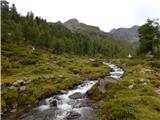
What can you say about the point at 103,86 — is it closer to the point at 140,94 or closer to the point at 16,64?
the point at 140,94

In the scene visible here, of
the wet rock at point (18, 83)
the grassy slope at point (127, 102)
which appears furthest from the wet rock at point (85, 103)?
the wet rock at point (18, 83)

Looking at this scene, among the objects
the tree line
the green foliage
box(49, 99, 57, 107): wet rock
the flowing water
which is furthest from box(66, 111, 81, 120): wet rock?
the tree line

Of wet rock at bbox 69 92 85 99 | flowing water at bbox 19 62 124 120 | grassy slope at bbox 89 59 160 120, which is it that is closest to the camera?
grassy slope at bbox 89 59 160 120

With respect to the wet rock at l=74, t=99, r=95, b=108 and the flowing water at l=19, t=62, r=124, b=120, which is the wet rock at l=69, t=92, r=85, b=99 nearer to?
the flowing water at l=19, t=62, r=124, b=120

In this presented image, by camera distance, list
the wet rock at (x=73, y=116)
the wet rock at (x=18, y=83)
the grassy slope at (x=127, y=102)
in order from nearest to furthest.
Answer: the grassy slope at (x=127, y=102) < the wet rock at (x=73, y=116) < the wet rock at (x=18, y=83)

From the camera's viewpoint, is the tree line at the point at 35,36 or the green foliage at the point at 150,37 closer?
the green foliage at the point at 150,37

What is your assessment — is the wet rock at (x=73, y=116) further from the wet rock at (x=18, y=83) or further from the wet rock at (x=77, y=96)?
the wet rock at (x=18, y=83)

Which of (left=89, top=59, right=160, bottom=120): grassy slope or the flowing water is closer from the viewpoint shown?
(left=89, top=59, right=160, bottom=120): grassy slope

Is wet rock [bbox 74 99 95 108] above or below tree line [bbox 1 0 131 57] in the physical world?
below

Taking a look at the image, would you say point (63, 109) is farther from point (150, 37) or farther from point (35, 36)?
point (35, 36)

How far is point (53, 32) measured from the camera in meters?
152

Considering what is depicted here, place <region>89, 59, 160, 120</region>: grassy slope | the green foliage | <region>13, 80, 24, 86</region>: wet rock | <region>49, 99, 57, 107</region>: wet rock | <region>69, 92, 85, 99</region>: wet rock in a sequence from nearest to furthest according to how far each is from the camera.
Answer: <region>89, 59, 160, 120</region>: grassy slope → <region>49, 99, 57, 107</region>: wet rock → <region>69, 92, 85, 99</region>: wet rock → <region>13, 80, 24, 86</region>: wet rock → the green foliage

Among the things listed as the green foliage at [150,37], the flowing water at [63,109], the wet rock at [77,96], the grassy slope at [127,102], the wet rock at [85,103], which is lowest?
the flowing water at [63,109]

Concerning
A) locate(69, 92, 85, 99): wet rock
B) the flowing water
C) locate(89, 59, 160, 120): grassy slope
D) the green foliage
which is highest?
the green foliage
